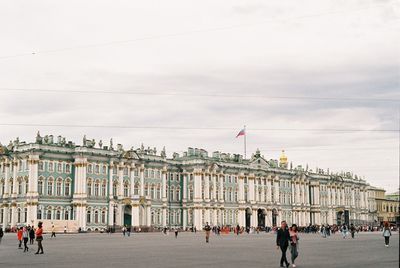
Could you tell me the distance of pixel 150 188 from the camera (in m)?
105

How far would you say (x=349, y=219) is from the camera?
153 metres

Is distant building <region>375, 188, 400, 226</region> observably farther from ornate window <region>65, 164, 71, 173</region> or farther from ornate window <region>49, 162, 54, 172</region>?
ornate window <region>49, 162, 54, 172</region>

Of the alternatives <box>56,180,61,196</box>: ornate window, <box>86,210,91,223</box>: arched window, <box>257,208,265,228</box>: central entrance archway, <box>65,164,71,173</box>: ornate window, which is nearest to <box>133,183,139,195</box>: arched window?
<box>86,210,91,223</box>: arched window

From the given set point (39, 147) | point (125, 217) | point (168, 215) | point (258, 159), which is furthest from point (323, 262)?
point (258, 159)

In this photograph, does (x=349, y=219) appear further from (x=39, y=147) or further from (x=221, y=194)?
(x=39, y=147)

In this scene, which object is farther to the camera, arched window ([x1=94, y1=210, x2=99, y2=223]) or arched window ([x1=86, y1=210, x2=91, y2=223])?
arched window ([x1=94, y1=210, x2=99, y2=223])

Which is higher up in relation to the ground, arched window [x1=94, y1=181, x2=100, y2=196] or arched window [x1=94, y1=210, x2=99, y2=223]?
arched window [x1=94, y1=181, x2=100, y2=196]

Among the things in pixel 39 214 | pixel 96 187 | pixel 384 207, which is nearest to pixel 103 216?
pixel 96 187

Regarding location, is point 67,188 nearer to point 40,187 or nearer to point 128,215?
point 40,187

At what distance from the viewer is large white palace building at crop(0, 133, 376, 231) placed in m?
89.3

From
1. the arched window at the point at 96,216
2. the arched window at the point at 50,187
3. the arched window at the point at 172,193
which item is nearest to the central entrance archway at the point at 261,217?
the arched window at the point at 172,193

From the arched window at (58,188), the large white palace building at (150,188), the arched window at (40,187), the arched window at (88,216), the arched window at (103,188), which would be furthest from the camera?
the arched window at (103,188)

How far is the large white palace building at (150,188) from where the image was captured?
89.3 meters

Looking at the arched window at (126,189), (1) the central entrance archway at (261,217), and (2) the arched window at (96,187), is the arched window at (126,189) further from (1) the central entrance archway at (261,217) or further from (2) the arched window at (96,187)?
(1) the central entrance archway at (261,217)
